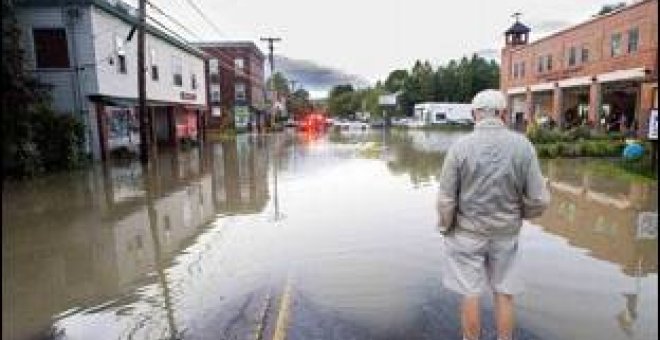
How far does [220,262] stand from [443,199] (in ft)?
14.2

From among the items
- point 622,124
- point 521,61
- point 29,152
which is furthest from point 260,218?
point 521,61

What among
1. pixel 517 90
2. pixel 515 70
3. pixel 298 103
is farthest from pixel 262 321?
pixel 298 103

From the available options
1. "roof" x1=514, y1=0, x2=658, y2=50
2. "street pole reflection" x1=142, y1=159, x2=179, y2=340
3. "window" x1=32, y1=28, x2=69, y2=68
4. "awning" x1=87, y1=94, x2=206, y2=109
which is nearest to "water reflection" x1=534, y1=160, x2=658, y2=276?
"street pole reflection" x1=142, y1=159, x2=179, y2=340

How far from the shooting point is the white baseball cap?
13.2 feet

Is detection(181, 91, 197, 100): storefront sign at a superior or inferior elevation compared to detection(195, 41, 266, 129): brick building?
inferior

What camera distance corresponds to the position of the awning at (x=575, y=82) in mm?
36831

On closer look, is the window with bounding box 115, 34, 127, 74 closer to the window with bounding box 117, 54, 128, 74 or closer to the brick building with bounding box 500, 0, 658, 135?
the window with bounding box 117, 54, 128, 74

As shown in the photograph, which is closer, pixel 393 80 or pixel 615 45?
pixel 615 45

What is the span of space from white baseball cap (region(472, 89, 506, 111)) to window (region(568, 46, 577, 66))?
3910 cm

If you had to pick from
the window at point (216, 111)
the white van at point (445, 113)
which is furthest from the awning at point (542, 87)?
the window at point (216, 111)

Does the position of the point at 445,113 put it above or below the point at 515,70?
below

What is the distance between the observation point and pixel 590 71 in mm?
36750

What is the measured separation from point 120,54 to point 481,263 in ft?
76.9

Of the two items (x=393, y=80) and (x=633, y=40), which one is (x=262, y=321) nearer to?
(x=633, y=40)
